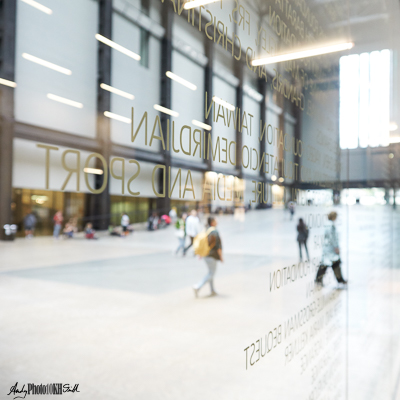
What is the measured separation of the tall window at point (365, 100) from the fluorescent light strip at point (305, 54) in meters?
0.18

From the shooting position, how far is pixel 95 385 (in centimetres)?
76

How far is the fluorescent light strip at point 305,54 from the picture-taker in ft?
4.49

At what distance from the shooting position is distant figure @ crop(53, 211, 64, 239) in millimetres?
628

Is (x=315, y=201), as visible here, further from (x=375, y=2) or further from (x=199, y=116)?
(x=375, y=2)

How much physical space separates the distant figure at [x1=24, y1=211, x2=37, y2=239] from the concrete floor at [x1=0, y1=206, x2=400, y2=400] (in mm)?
17

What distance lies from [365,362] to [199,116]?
2529 millimetres

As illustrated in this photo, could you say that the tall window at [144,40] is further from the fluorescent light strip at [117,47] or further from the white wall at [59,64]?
the white wall at [59,64]

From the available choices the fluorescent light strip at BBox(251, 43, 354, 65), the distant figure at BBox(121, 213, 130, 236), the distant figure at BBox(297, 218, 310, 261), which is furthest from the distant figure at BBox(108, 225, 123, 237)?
the distant figure at BBox(297, 218, 310, 261)

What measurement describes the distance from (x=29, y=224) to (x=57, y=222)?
0.07 m

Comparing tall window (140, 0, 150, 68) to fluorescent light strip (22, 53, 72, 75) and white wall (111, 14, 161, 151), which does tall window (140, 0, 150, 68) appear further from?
fluorescent light strip (22, 53, 72, 75)

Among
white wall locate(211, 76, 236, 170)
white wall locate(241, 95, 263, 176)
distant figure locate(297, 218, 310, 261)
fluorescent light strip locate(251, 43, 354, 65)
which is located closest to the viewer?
white wall locate(211, 76, 236, 170)

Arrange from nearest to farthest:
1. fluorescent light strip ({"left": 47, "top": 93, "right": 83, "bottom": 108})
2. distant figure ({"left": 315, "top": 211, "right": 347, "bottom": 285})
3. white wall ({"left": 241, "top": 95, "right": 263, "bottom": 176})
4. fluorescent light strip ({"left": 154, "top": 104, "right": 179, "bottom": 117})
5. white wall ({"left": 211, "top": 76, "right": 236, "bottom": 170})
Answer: fluorescent light strip ({"left": 47, "top": 93, "right": 83, "bottom": 108}) → fluorescent light strip ({"left": 154, "top": 104, "right": 179, "bottom": 117}) → white wall ({"left": 211, "top": 76, "right": 236, "bottom": 170}) → white wall ({"left": 241, "top": 95, "right": 263, "bottom": 176}) → distant figure ({"left": 315, "top": 211, "right": 347, "bottom": 285})

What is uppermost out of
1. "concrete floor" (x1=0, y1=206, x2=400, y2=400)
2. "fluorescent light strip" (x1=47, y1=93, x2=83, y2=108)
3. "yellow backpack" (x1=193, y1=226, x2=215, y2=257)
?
"fluorescent light strip" (x1=47, y1=93, x2=83, y2=108)

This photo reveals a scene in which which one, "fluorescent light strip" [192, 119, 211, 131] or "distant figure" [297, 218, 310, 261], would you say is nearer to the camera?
"fluorescent light strip" [192, 119, 211, 131]
